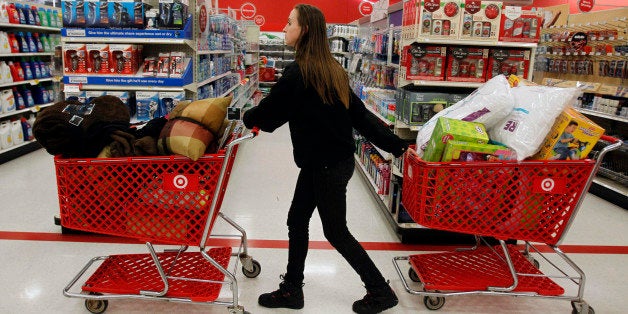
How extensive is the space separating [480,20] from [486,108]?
1.26 metres

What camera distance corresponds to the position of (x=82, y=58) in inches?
161

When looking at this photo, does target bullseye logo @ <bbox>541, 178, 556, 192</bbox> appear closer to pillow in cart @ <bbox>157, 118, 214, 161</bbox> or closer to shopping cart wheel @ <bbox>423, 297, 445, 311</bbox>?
shopping cart wheel @ <bbox>423, 297, 445, 311</bbox>

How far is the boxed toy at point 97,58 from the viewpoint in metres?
4.07

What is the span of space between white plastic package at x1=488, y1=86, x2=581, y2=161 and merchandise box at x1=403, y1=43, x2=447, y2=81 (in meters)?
1.14

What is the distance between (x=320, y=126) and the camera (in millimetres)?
2271

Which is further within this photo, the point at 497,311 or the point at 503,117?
the point at 497,311

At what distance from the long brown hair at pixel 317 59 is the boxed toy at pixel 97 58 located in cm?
251

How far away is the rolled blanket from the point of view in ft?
7.16

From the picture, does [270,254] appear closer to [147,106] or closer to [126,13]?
[147,106]

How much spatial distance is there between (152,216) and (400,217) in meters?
2.05

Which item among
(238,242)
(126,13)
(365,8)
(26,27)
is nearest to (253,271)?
(238,242)

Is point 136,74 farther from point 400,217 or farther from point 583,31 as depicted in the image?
point 583,31

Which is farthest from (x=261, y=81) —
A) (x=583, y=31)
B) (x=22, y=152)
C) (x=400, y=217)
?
(x=400, y=217)

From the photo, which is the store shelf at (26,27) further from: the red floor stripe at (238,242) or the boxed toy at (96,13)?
the red floor stripe at (238,242)
